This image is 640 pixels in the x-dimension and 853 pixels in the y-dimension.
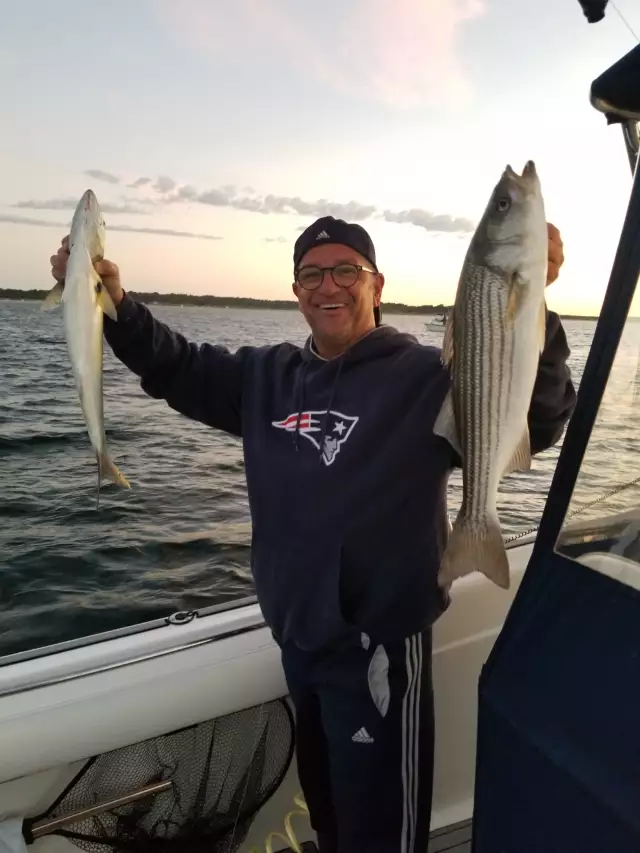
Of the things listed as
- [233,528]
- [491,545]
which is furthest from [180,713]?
[233,528]

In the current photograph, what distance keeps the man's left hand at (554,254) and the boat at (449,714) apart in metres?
0.24

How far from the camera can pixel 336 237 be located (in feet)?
8.86

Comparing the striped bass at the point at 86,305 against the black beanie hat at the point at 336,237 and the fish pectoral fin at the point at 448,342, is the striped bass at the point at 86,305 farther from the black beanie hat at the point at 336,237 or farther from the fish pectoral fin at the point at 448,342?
the fish pectoral fin at the point at 448,342

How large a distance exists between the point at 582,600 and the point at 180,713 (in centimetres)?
148

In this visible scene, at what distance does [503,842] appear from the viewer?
5.98 feet

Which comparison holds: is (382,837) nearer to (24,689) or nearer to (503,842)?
(503,842)

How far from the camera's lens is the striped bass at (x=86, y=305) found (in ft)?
7.09

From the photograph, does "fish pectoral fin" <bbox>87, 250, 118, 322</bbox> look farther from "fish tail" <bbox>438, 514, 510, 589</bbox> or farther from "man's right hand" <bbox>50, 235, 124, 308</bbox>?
"fish tail" <bbox>438, 514, 510, 589</bbox>

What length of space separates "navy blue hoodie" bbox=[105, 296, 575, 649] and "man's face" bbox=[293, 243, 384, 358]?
0.31ft

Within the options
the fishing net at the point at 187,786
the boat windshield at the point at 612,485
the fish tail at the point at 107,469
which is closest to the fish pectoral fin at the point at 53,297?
the fish tail at the point at 107,469

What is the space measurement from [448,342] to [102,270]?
1.25 m

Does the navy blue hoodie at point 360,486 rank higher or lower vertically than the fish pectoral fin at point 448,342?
lower

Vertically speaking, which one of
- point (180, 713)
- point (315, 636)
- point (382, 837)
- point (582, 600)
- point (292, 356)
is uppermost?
point (292, 356)

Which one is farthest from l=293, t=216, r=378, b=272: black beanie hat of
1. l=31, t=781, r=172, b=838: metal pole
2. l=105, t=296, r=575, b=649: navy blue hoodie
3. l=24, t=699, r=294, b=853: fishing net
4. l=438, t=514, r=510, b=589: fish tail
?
l=31, t=781, r=172, b=838: metal pole
